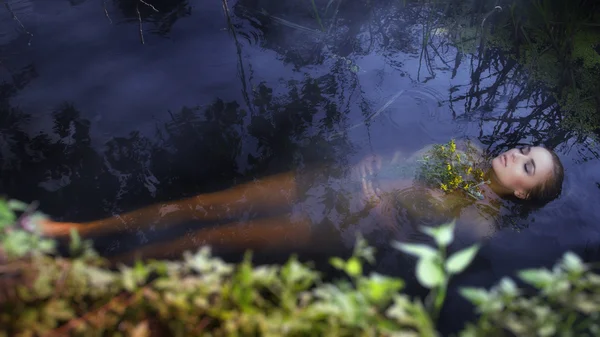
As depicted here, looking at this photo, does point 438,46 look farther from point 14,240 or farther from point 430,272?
point 14,240

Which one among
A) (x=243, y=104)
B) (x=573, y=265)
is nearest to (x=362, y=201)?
(x=243, y=104)

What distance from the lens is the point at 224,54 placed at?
14.6 ft

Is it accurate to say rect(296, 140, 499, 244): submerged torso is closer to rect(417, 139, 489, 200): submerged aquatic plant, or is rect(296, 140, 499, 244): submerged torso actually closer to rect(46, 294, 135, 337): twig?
rect(417, 139, 489, 200): submerged aquatic plant

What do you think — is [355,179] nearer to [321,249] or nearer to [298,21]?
[321,249]

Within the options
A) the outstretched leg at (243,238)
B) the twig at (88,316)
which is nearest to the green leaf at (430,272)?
the twig at (88,316)

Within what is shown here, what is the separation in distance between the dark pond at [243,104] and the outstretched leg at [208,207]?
0.36ft

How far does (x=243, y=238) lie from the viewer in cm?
304

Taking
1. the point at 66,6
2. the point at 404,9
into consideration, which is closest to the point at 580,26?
the point at 404,9

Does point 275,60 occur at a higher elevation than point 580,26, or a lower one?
lower

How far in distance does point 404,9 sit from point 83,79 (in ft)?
12.7

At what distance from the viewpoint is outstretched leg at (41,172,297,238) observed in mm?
2943

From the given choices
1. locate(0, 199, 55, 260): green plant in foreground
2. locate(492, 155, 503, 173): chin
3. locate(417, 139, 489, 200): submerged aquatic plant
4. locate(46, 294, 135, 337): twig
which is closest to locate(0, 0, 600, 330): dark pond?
locate(417, 139, 489, 200): submerged aquatic plant

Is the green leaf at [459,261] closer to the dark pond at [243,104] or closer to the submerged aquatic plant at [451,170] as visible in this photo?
the dark pond at [243,104]

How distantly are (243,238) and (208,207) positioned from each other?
0.40 meters
